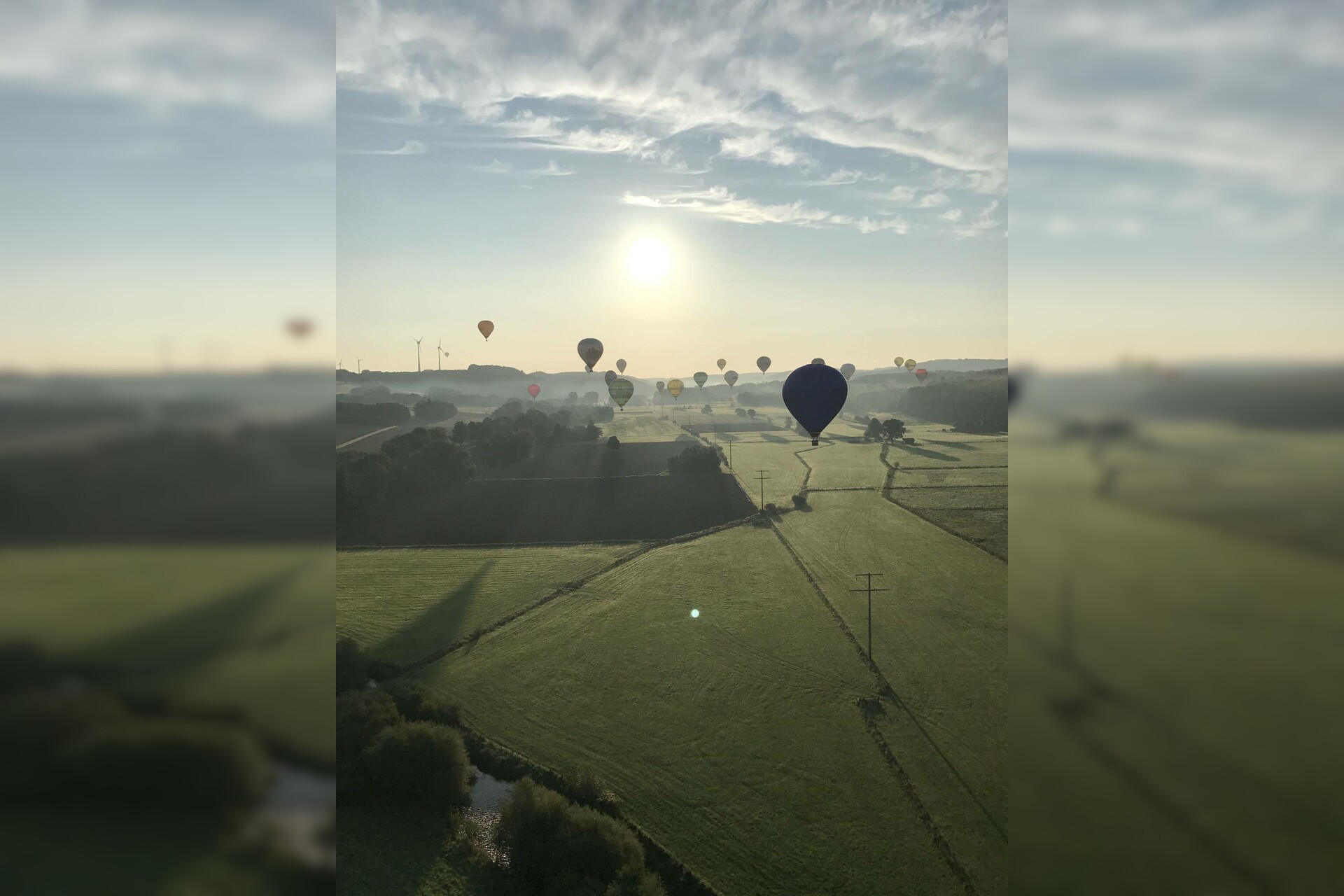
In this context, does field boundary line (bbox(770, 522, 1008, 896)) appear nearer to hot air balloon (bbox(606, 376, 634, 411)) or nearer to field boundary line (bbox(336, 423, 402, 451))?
field boundary line (bbox(336, 423, 402, 451))

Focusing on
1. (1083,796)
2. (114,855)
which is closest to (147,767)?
(114,855)

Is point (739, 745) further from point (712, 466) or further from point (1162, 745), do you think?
point (712, 466)

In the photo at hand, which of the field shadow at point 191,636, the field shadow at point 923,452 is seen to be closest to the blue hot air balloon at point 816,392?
the field shadow at point 191,636

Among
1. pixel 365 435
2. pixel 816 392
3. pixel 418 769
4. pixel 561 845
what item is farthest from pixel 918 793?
pixel 365 435

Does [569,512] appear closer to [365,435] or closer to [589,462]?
[589,462]

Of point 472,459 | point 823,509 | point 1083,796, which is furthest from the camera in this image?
point 472,459

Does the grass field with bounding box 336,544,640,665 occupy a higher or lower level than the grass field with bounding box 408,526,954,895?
higher

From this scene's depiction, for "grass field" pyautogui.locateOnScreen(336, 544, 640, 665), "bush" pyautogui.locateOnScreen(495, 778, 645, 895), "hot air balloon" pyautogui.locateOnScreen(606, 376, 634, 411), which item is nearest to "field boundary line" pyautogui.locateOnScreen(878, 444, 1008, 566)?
"grass field" pyautogui.locateOnScreen(336, 544, 640, 665)
